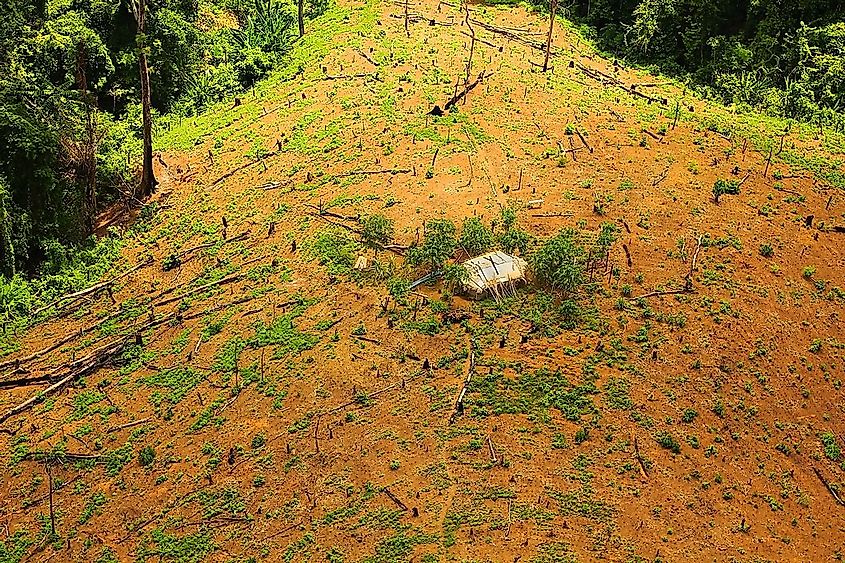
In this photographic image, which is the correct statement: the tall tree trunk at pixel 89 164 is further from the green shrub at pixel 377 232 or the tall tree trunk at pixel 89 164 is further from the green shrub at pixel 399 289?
the green shrub at pixel 399 289

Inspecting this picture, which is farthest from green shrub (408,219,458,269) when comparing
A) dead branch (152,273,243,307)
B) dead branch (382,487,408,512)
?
dead branch (382,487,408,512)

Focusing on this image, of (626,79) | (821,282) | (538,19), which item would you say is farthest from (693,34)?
(821,282)

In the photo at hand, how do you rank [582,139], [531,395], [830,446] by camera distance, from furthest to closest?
1. [582,139]
2. [531,395]
3. [830,446]

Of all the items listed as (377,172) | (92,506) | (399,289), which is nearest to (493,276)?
(399,289)

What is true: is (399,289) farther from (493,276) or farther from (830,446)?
(830,446)

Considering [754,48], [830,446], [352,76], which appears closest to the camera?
[830,446]

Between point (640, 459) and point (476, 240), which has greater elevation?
point (476, 240)
